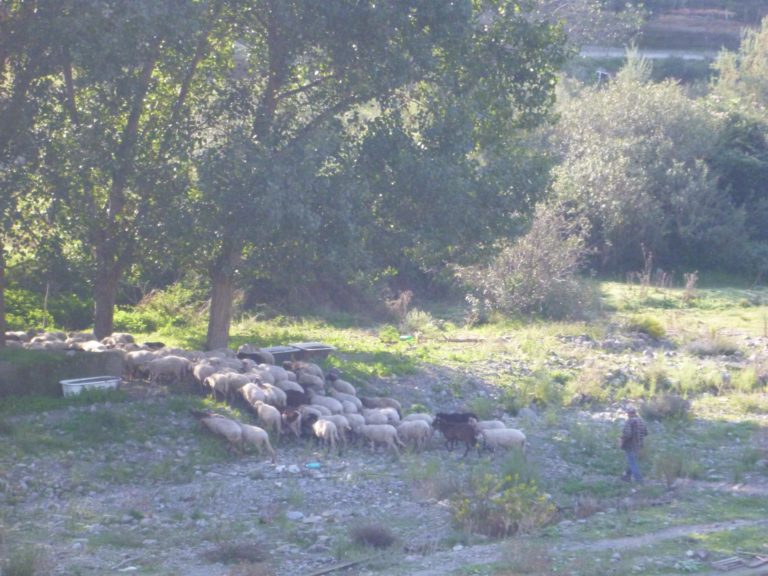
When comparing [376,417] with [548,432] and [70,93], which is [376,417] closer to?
[548,432]

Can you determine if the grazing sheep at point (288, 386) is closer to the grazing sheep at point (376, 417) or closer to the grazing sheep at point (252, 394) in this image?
the grazing sheep at point (252, 394)

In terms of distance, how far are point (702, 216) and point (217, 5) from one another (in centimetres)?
2550

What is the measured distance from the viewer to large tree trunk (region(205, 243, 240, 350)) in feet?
58.7

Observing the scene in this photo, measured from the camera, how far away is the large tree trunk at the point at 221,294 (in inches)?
705

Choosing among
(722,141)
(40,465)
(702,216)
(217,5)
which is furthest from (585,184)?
(40,465)

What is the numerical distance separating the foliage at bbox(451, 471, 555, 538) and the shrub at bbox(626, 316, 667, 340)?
46.3ft

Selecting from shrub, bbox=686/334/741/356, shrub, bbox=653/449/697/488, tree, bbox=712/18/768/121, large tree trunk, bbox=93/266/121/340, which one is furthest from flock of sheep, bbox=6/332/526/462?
tree, bbox=712/18/768/121

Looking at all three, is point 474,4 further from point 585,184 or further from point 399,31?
point 585,184

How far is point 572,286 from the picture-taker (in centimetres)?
2844

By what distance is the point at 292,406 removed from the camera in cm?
1570

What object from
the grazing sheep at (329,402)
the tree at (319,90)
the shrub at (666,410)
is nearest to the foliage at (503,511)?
the grazing sheep at (329,402)

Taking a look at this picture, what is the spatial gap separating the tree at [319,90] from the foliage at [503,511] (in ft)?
18.5

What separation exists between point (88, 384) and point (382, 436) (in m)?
4.58

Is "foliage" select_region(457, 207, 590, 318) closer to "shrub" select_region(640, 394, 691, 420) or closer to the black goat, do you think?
"shrub" select_region(640, 394, 691, 420)
